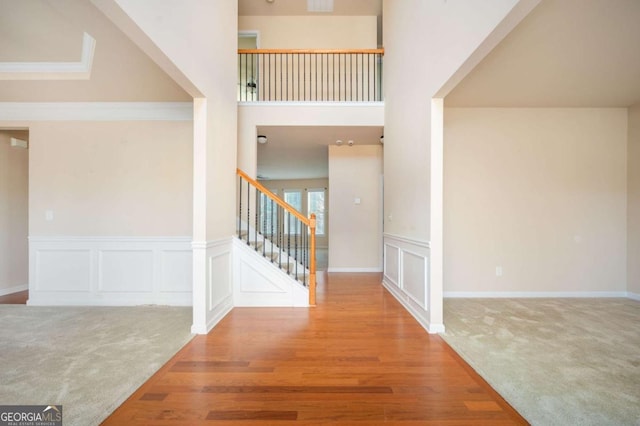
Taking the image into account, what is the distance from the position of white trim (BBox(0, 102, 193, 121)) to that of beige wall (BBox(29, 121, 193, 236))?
0.09m

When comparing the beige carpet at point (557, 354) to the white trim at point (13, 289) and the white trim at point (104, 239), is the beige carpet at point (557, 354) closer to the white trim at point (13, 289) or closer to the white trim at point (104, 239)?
the white trim at point (104, 239)

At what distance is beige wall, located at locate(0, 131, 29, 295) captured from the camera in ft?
13.6

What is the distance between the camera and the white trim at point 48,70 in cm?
296

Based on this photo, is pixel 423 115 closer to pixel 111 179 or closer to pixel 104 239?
pixel 111 179

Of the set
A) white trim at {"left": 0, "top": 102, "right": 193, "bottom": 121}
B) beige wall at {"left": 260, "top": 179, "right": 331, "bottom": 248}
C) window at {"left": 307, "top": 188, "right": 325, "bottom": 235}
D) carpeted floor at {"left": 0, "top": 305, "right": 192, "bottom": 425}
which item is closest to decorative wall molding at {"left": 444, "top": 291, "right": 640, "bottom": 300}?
carpeted floor at {"left": 0, "top": 305, "right": 192, "bottom": 425}

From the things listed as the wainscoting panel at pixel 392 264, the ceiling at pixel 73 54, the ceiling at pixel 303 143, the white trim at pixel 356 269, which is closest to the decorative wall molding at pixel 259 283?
the wainscoting panel at pixel 392 264

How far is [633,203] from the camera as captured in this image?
3908mm

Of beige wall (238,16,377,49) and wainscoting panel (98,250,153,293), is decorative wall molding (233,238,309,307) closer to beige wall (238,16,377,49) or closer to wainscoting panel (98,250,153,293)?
wainscoting panel (98,250,153,293)

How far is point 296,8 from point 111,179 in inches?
189

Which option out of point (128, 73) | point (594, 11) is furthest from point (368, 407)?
point (128, 73)

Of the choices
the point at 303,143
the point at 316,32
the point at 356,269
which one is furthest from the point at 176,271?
the point at 316,32

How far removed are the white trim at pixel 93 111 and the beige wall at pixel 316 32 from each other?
3.11 m

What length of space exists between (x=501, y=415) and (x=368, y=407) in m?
0.76

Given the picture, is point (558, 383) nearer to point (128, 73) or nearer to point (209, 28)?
point (209, 28)
